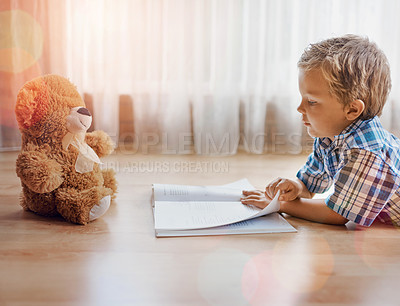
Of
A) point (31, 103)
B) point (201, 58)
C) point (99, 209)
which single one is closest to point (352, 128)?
point (99, 209)

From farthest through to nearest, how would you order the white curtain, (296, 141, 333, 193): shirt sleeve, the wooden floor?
the white curtain < (296, 141, 333, 193): shirt sleeve < the wooden floor

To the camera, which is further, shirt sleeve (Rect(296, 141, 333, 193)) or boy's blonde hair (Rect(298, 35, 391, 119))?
shirt sleeve (Rect(296, 141, 333, 193))

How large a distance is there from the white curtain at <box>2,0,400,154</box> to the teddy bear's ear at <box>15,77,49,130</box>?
2.94 ft

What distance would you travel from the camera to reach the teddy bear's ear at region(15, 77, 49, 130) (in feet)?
2.99

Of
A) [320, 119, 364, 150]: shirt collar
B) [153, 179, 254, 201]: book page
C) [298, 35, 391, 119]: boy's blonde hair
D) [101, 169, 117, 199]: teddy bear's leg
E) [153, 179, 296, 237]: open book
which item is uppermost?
[298, 35, 391, 119]: boy's blonde hair

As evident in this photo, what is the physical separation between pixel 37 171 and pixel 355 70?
754 millimetres

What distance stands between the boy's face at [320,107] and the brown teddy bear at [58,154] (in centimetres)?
53

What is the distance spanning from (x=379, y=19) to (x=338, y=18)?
0.64 feet

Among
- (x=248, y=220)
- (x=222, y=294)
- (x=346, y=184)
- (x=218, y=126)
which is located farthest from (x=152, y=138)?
(x=222, y=294)

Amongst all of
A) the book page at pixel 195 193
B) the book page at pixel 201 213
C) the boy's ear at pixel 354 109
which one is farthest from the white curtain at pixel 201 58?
the boy's ear at pixel 354 109

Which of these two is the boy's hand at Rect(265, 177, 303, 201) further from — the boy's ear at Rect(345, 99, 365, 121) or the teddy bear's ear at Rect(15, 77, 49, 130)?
the teddy bear's ear at Rect(15, 77, 49, 130)

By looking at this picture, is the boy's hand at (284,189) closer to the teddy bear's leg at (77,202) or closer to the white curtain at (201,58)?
the teddy bear's leg at (77,202)

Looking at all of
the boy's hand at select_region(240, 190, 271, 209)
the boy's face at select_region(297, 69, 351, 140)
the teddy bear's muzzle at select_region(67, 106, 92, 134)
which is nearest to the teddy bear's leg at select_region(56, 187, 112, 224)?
the teddy bear's muzzle at select_region(67, 106, 92, 134)

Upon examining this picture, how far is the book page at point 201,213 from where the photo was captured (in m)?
0.93
